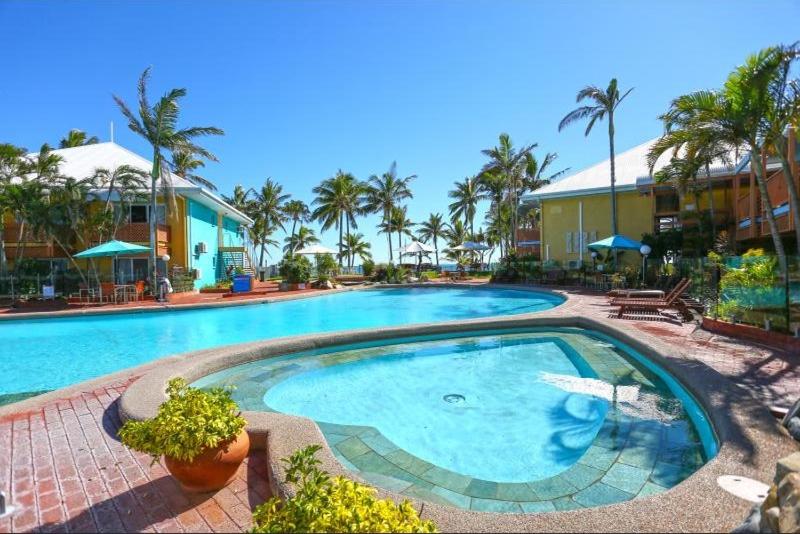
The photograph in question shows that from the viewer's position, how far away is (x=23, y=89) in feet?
42.1

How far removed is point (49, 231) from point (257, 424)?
2043 centimetres

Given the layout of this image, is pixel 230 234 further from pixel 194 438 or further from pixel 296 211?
pixel 194 438

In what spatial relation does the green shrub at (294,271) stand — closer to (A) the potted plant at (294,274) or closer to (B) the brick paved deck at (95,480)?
(A) the potted plant at (294,274)

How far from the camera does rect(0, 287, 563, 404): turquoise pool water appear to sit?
28.1 ft

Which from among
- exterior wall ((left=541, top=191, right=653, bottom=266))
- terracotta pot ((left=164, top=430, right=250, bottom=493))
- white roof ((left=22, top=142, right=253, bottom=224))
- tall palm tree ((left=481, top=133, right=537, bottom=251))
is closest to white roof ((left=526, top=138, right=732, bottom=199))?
exterior wall ((left=541, top=191, right=653, bottom=266))

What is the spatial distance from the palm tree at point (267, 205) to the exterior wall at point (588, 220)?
3129 centimetres

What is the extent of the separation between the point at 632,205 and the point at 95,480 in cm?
2717

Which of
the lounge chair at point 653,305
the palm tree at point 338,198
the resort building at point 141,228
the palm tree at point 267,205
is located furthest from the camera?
the palm tree at point 267,205

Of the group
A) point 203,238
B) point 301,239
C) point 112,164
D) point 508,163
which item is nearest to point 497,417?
point 203,238

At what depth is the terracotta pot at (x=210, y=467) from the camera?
8.87 ft

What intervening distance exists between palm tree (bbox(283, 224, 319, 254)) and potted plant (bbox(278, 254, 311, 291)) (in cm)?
2758

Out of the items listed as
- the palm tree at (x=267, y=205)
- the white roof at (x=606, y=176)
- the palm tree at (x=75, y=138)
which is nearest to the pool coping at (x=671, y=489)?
the white roof at (x=606, y=176)

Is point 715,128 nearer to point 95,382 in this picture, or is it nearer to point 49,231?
point 95,382

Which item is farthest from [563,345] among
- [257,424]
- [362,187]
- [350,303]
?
[362,187]
